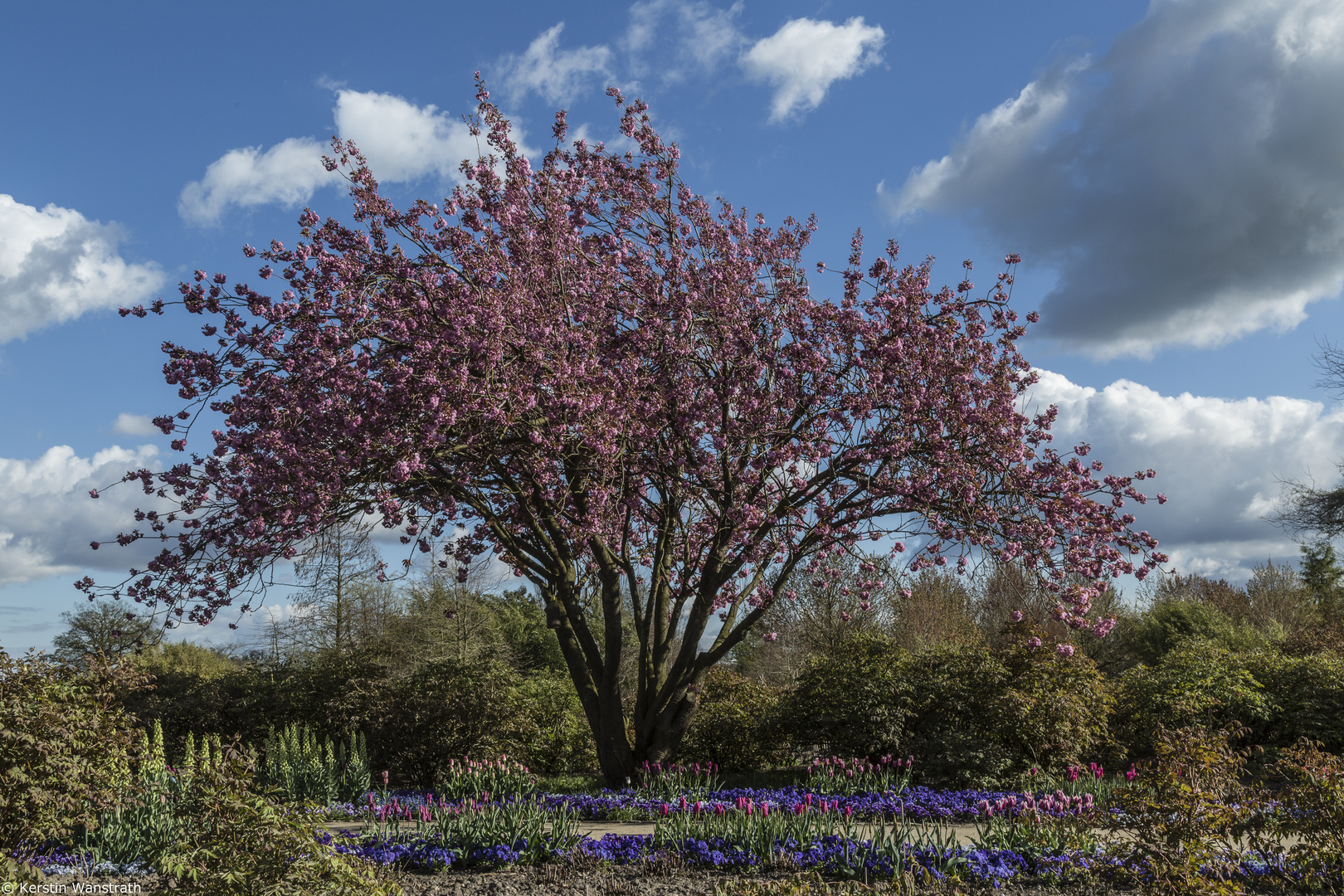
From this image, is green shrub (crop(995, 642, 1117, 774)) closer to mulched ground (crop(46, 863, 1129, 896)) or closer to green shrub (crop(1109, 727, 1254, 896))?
mulched ground (crop(46, 863, 1129, 896))

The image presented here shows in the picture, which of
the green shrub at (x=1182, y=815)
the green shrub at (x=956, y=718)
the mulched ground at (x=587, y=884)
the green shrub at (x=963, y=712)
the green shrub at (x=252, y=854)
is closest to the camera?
the green shrub at (x=252, y=854)

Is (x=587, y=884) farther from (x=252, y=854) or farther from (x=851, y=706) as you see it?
(x=851, y=706)

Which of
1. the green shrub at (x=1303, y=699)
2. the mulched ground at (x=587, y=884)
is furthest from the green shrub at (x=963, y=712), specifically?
the mulched ground at (x=587, y=884)

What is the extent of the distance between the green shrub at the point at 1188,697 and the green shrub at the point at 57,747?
491 inches

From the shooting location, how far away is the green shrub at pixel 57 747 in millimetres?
5691

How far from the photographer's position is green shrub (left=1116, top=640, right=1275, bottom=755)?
1226 cm

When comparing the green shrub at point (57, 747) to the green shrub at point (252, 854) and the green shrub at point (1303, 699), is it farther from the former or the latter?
the green shrub at point (1303, 699)

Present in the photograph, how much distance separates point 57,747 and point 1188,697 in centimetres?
1306

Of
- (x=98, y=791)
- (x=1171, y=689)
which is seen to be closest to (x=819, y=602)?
(x=1171, y=689)

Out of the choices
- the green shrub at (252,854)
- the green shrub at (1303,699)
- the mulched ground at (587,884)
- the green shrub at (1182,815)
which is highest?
the green shrub at (252,854)

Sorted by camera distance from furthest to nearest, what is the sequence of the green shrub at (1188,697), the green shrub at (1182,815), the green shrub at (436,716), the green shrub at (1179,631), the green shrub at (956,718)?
the green shrub at (1179,631) → the green shrub at (436,716) → the green shrub at (1188,697) → the green shrub at (956,718) → the green shrub at (1182,815)

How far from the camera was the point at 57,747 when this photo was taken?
18.8ft

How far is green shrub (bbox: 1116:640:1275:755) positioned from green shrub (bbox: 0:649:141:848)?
12467mm

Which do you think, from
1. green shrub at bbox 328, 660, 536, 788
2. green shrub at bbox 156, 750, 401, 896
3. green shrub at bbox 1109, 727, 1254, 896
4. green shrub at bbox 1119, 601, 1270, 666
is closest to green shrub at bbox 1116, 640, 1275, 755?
green shrub at bbox 1119, 601, 1270, 666
